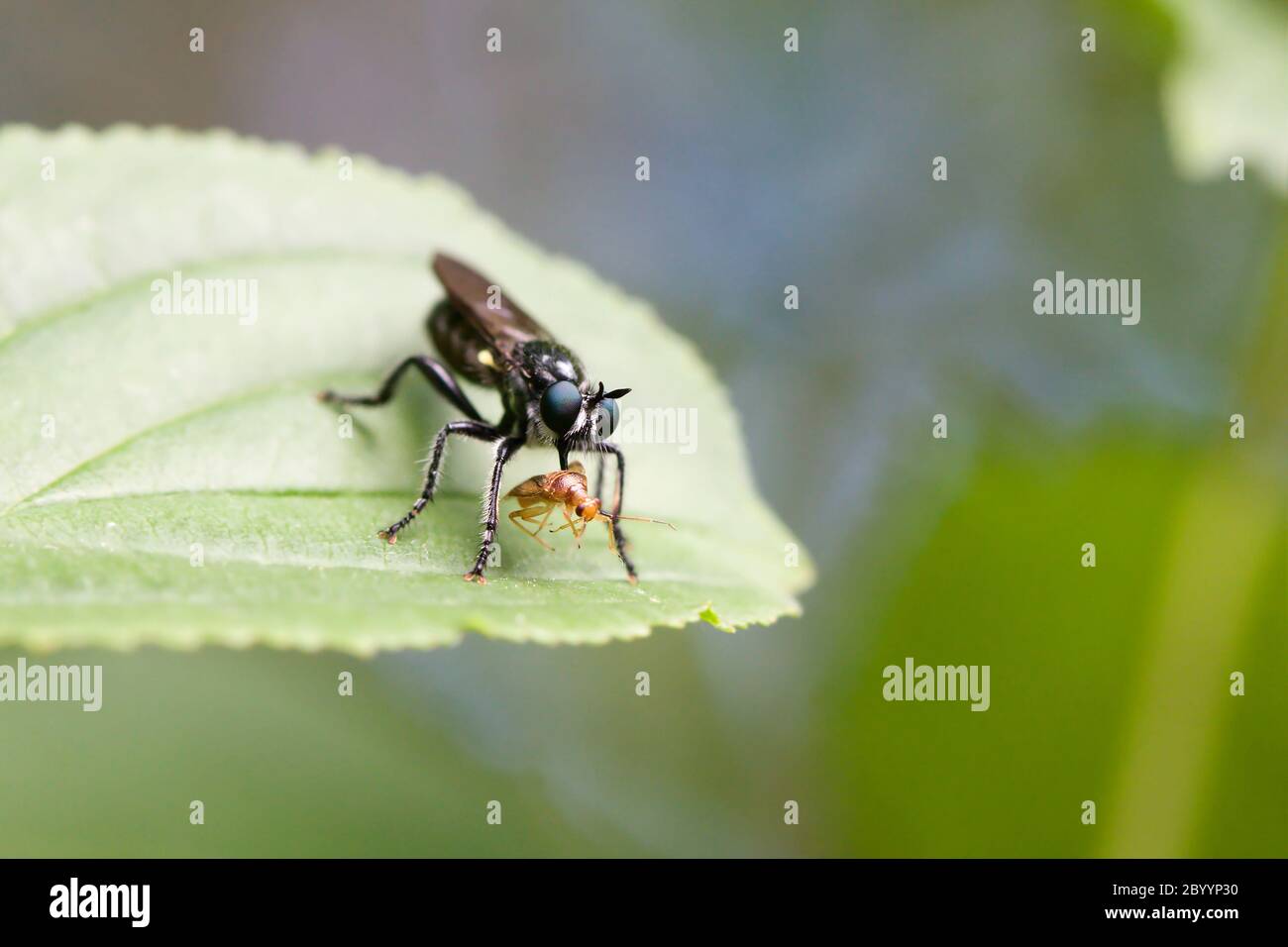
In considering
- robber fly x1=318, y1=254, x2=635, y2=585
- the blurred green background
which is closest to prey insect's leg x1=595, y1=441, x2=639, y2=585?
robber fly x1=318, y1=254, x2=635, y2=585

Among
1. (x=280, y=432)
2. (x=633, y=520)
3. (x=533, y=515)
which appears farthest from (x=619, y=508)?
(x=280, y=432)

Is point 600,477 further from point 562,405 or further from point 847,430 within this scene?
point 847,430

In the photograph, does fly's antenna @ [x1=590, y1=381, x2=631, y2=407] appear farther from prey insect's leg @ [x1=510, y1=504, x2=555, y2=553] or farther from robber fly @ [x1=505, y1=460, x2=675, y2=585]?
prey insect's leg @ [x1=510, y1=504, x2=555, y2=553]

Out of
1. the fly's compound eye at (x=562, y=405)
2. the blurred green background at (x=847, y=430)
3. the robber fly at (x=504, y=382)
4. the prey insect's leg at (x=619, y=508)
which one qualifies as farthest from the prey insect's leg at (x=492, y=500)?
the blurred green background at (x=847, y=430)

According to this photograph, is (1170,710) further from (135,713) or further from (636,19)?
(636,19)

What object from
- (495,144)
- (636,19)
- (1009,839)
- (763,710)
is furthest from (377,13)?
(1009,839)

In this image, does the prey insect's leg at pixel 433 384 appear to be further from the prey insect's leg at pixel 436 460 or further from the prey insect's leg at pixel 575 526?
the prey insect's leg at pixel 575 526
